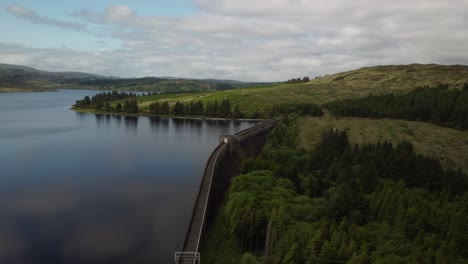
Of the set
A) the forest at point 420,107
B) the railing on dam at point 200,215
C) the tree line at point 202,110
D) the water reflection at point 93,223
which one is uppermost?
the forest at point 420,107

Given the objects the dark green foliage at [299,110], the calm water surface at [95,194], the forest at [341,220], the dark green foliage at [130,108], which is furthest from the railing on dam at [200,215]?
the dark green foliage at [130,108]

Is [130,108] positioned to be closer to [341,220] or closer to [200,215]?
[200,215]

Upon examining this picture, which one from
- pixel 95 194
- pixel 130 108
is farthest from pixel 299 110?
pixel 95 194

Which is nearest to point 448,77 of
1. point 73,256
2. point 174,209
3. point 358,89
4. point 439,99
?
point 358,89

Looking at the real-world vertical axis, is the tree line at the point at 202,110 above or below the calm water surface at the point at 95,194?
above

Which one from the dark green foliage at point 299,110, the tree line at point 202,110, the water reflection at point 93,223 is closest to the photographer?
the water reflection at point 93,223

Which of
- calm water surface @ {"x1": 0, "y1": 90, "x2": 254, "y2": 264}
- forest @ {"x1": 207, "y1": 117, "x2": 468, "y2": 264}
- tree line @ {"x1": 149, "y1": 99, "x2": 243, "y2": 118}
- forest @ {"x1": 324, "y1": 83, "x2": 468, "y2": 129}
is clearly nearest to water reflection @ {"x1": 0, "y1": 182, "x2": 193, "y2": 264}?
calm water surface @ {"x1": 0, "y1": 90, "x2": 254, "y2": 264}

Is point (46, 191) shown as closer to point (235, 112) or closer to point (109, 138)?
point (109, 138)

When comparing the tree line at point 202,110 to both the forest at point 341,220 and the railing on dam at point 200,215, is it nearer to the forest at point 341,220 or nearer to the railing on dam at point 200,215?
the railing on dam at point 200,215
